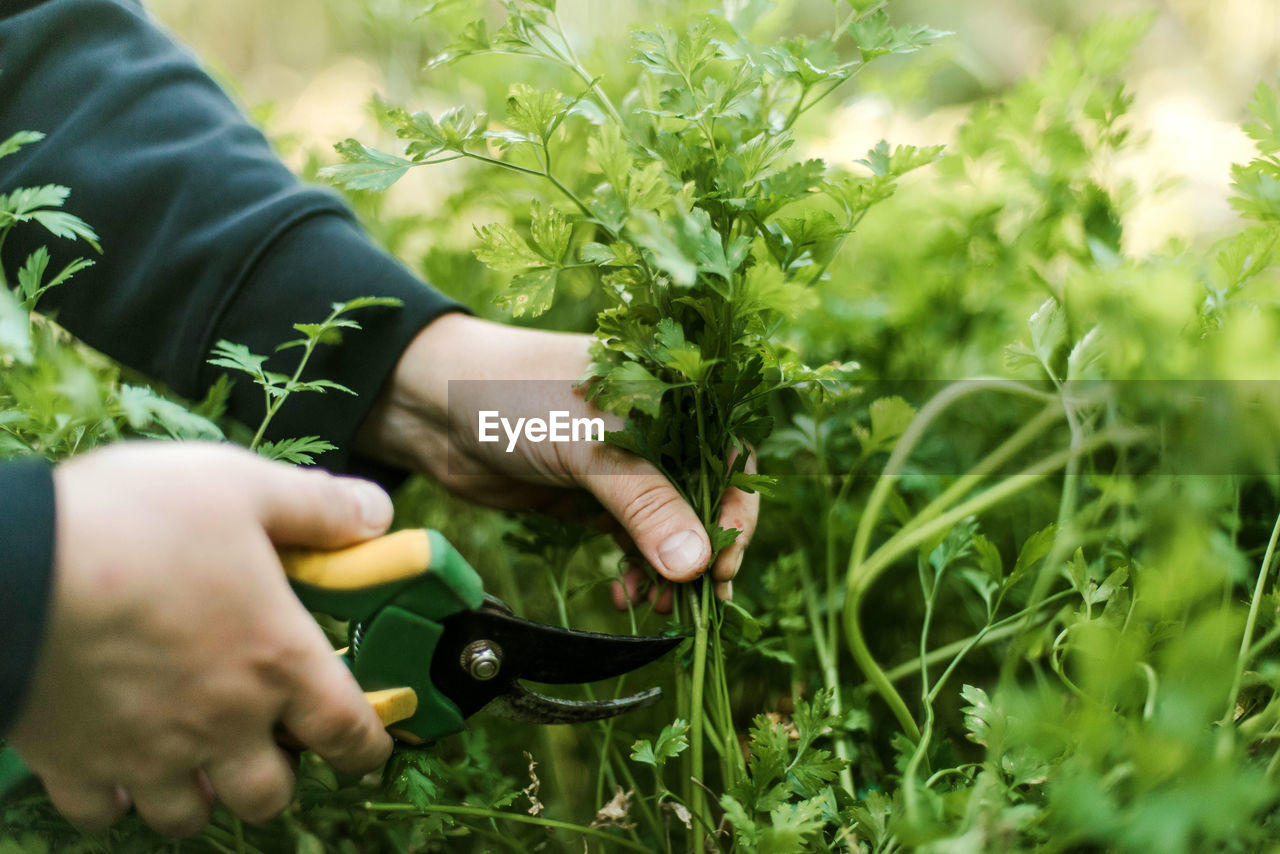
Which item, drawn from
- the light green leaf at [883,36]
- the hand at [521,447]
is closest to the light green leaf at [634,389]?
the hand at [521,447]

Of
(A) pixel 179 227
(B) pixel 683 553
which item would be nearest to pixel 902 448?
(B) pixel 683 553

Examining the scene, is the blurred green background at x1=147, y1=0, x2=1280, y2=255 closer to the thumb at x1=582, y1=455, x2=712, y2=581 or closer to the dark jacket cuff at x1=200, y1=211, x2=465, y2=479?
the dark jacket cuff at x1=200, y1=211, x2=465, y2=479

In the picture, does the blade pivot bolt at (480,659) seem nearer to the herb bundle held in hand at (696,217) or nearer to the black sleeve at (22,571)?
the herb bundle held in hand at (696,217)

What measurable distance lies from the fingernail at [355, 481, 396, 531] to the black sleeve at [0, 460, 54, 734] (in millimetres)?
215

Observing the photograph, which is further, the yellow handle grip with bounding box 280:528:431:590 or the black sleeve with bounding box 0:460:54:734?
the yellow handle grip with bounding box 280:528:431:590

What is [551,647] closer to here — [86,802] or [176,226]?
[86,802]

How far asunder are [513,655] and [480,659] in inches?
1.3

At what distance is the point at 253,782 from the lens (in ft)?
2.22

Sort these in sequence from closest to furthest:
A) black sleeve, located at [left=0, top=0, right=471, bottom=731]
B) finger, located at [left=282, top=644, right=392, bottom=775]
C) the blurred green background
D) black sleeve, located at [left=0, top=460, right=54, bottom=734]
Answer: black sleeve, located at [left=0, top=460, right=54, bottom=734] < finger, located at [left=282, top=644, right=392, bottom=775] < black sleeve, located at [left=0, top=0, right=471, bottom=731] < the blurred green background

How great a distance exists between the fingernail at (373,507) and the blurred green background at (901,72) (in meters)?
0.44

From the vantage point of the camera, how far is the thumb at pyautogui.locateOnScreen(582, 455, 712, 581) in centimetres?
77

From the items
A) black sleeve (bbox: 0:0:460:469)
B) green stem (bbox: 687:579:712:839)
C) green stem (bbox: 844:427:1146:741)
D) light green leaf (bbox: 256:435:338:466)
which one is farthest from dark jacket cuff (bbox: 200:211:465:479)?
green stem (bbox: 844:427:1146:741)

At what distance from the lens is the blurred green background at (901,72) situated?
1354mm

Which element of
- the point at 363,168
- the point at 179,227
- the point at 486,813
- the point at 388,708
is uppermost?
the point at 363,168
